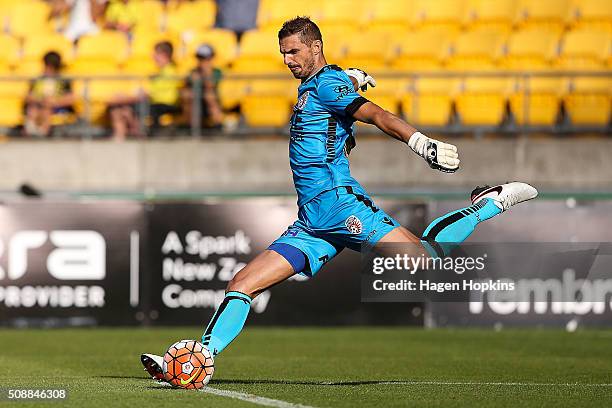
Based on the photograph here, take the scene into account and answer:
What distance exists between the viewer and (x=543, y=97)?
56.3ft

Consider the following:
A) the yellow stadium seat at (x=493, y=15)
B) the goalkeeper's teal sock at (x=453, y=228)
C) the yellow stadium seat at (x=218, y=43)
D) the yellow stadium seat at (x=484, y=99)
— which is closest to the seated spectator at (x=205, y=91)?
the yellow stadium seat at (x=218, y=43)

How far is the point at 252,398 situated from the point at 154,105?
34.1 ft

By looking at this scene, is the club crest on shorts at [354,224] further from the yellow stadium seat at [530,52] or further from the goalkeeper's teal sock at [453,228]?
the yellow stadium seat at [530,52]

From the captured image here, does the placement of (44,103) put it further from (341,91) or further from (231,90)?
(341,91)

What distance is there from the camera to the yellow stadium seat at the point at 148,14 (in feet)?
65.4

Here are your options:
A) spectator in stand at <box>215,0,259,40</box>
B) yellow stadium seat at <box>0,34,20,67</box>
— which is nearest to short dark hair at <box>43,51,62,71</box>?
yellow stadium seat at <box>0,34,20,67</box>

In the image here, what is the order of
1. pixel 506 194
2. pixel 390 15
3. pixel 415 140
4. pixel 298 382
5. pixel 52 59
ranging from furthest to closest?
pixel 390 15, pixel 52 59, pixel 298 382, pixel 506 194, pixel 415 140

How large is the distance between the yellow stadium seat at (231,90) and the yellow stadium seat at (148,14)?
10.3 ft

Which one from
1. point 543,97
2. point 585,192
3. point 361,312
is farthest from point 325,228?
point 543,97

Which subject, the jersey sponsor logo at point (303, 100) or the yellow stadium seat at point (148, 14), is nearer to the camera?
the jersey sponsor logo at point (303, 100)

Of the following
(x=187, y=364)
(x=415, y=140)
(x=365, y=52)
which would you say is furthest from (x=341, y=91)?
(x=365, y=52)

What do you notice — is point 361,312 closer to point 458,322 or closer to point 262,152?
point 458,322

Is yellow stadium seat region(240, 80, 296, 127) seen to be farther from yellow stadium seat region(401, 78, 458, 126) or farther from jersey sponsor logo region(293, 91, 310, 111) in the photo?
jersey sponsor logo region(293, 91, 310, 111)

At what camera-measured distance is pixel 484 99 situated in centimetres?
1738
